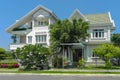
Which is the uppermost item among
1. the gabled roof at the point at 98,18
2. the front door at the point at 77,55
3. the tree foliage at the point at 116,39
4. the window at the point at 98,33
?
the gabled roof at the point at 98,18

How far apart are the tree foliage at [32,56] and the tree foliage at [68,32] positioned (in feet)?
12.0

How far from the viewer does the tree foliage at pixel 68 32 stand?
137 feet

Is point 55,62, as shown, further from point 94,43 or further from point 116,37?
point 116,37

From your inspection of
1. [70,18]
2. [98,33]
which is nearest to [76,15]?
[70,18]

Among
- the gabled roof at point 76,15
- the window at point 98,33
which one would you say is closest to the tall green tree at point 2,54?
the gabled roof at point 76,15

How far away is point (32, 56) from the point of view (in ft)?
127

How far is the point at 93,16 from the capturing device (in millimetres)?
50031

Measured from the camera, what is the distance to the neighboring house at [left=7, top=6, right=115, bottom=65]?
150ft

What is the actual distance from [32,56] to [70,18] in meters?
12.2

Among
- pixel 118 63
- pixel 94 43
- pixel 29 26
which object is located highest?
pixel 29 26

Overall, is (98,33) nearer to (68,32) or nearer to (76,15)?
(76,15)

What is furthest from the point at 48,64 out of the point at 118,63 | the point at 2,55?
the point at 2,55

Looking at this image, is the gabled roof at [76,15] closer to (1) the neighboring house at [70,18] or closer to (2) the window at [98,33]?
(1) the neighboring house at [70,18]

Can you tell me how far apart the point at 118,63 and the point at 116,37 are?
213 inches
